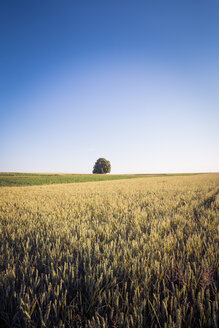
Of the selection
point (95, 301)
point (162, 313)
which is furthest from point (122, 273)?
point (162, 313)

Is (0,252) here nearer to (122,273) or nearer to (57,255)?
(57,255)

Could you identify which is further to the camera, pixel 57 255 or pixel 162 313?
pixel 57 255

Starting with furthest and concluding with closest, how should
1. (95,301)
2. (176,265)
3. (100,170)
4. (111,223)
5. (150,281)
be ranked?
(100,170) → (111,223) → (176,265) → (150,281) → (95,301)

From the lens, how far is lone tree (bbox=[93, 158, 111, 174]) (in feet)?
261

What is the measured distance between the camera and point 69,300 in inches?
43.6

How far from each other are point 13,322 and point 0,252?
1126 mm

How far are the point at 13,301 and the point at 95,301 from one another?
0.62 meters

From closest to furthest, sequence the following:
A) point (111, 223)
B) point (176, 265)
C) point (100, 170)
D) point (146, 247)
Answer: point (176, 265)
point (146, 247)
point (111, 223)
point (100, 170)

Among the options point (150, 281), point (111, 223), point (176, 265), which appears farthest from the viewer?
point (111, 223)

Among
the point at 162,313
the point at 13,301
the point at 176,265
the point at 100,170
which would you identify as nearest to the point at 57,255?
the point at 13,301

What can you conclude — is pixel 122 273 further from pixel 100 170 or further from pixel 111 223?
pixel 100 170

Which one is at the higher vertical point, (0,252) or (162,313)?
(162,313)

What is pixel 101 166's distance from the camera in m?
79.9

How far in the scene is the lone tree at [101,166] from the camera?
261 feet
